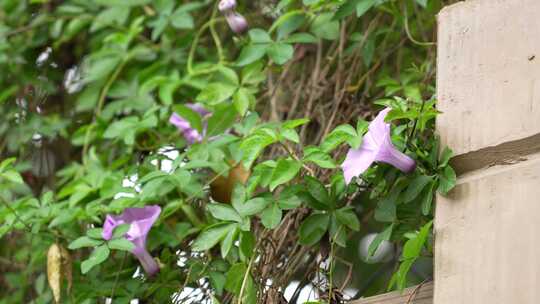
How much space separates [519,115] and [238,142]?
64 cm

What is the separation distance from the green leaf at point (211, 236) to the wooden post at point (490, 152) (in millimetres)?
370

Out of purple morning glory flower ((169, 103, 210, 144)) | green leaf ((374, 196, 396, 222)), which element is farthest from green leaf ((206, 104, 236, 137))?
green leaf ((374, 196, 396, 222))

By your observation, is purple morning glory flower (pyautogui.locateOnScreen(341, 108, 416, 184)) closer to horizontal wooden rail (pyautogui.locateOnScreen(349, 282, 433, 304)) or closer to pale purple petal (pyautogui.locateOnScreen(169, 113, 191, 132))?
horizontal wooden rail (pyautogui.locateOnScreen(349, 282, 433, 304))

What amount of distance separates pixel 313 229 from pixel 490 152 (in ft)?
1.23

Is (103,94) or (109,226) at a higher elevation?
(109,226)

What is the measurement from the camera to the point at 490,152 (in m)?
1.16

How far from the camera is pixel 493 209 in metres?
1.13

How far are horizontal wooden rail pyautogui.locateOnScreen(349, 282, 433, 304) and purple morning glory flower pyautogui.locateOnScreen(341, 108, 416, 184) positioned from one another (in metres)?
0.15

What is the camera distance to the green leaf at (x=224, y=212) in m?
1.46

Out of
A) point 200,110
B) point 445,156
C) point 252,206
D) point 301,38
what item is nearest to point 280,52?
point 301,38

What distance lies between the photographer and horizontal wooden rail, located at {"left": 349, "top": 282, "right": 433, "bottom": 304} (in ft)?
4.19

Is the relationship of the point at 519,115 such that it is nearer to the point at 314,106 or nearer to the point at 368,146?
the point at 368,146

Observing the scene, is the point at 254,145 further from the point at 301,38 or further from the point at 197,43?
the point at 197,43

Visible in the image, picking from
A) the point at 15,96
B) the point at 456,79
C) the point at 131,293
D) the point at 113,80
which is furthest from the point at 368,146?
the point at 15,96
